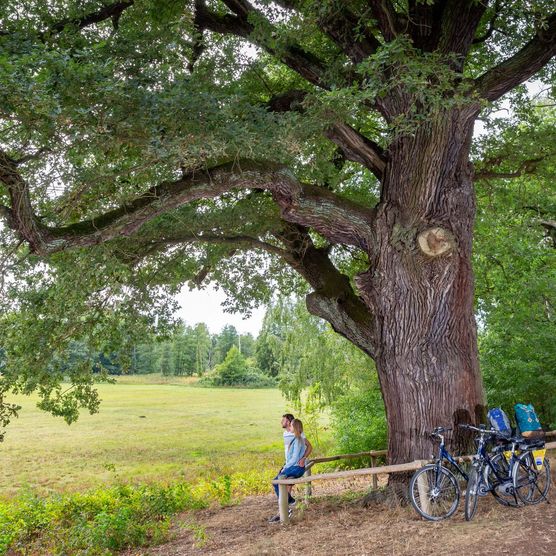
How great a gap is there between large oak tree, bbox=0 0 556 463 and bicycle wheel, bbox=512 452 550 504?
865 millimetres

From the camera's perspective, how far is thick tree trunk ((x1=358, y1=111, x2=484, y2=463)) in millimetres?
6656

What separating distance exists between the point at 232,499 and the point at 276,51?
27.8ft

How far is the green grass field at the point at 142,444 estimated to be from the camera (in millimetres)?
18062

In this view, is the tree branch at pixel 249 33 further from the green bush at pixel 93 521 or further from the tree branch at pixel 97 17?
the green bush at pixel 93 521

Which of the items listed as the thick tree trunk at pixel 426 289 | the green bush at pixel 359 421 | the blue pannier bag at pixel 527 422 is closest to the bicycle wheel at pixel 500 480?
the blue pannier bag at pixel 527 422

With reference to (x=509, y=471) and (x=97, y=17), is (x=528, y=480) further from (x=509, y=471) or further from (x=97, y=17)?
(x=97, y=17)

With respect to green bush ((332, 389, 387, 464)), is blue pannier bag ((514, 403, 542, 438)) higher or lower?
higher

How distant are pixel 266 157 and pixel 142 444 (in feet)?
73.7

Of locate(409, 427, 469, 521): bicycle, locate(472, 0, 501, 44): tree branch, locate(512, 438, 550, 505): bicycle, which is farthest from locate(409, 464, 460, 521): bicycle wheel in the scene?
locate(472, 0, 501, 44): tree branch

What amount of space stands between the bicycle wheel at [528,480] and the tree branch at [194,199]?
3.32m

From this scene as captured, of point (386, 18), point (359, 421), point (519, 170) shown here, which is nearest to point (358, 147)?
point (386, 18)

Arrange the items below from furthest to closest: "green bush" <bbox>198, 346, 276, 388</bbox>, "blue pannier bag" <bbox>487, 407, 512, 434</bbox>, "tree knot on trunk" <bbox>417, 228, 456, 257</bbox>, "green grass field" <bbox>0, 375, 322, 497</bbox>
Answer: "green bush" <bbox>198, 346, 276, 388</bbox> < "green grass field" <bbox>0, 375, 322, 497</bbox> < "tree knot on trunk" <bbox>417, 228, 456, 257</bbox> < "blue pannier bag" <bbox>487, 407, 512, 434</bbox>

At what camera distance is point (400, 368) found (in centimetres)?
684

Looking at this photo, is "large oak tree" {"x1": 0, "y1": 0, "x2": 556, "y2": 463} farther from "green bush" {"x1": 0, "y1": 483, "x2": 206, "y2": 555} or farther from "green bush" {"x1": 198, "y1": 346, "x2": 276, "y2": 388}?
"green bush" {"x1": 198, "y1": 346, "x2": 276, "y2": 388}
